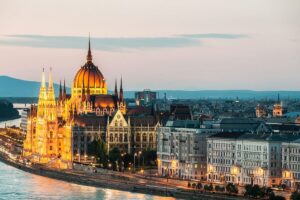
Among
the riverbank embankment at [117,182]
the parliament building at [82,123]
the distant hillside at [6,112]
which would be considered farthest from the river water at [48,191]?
the distant hillside at [6,112]

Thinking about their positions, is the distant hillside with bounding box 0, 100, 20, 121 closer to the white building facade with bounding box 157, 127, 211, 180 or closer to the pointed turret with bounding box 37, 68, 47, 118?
the pointed turret with bounding box 37, 68, 47, 118

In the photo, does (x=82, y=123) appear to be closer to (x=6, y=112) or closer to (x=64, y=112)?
(x=64, y=112)

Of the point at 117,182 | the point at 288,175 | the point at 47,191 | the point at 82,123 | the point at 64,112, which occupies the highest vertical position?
the point at 64,112

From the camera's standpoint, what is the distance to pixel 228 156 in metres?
63.1

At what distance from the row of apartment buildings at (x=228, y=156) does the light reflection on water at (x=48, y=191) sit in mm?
4549

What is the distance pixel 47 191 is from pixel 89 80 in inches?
1304

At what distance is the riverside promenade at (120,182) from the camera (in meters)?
59.0

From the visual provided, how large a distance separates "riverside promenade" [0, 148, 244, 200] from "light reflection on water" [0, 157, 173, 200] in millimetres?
637

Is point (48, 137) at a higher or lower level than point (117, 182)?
higher

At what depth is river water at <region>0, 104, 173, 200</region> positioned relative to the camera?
60.9 meters

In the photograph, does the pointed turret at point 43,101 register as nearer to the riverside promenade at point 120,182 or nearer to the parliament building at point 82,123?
the parliament building at point 82,123

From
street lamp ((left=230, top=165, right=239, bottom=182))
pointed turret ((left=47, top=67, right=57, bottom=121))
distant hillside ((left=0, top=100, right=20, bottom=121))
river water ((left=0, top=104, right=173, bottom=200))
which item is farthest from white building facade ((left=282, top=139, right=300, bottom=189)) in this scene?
distant hillside ((left=0, top=100, right=20, bottom=121))

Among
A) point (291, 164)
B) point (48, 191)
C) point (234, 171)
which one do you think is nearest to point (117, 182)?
point (48, 191)

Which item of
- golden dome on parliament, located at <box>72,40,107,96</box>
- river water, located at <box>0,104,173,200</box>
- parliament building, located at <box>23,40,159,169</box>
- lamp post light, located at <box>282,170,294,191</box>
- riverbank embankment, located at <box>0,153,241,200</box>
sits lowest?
river water, located at <box>0,104,173,200</box>
